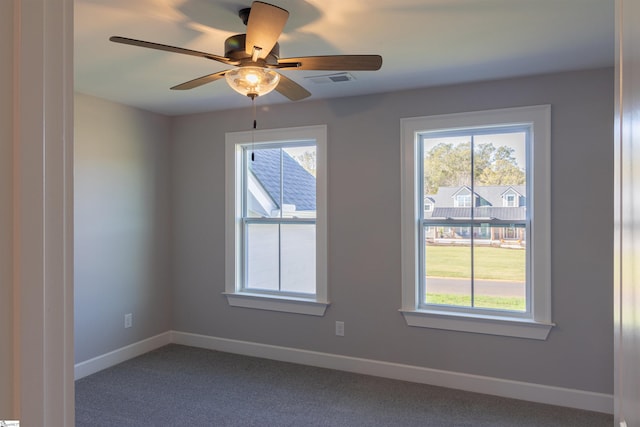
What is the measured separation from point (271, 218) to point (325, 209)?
65 cm

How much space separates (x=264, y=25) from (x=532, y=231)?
251cm

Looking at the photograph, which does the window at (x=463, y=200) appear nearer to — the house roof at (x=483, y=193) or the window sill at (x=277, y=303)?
the house roof at (x=483, y=193)

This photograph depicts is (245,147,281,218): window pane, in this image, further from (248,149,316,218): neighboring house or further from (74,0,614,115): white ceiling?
(74,0,614,115): white ceiling

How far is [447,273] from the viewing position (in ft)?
11.6

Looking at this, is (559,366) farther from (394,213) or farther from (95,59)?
(95,59)

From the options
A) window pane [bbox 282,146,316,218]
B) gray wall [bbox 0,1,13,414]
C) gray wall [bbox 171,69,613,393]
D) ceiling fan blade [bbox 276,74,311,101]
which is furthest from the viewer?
window pane [bbox 282,146,316,218]

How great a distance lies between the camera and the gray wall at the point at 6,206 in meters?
0.56

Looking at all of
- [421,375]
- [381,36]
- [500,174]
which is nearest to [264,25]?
[381,36]

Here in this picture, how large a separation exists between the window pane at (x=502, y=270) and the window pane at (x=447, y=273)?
8 centimetres

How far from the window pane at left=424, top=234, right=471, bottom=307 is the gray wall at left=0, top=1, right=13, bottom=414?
3.30 m

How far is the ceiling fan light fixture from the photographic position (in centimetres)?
209

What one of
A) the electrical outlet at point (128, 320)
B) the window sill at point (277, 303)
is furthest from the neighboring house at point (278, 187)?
the electrical outlet at point (128, 320)

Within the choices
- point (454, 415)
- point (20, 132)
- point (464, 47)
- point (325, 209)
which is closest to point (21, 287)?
point (20, 132)

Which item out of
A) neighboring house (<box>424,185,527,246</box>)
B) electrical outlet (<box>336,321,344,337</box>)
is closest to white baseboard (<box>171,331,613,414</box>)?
electrical outlet (<box>336,321,344,337</box>)
